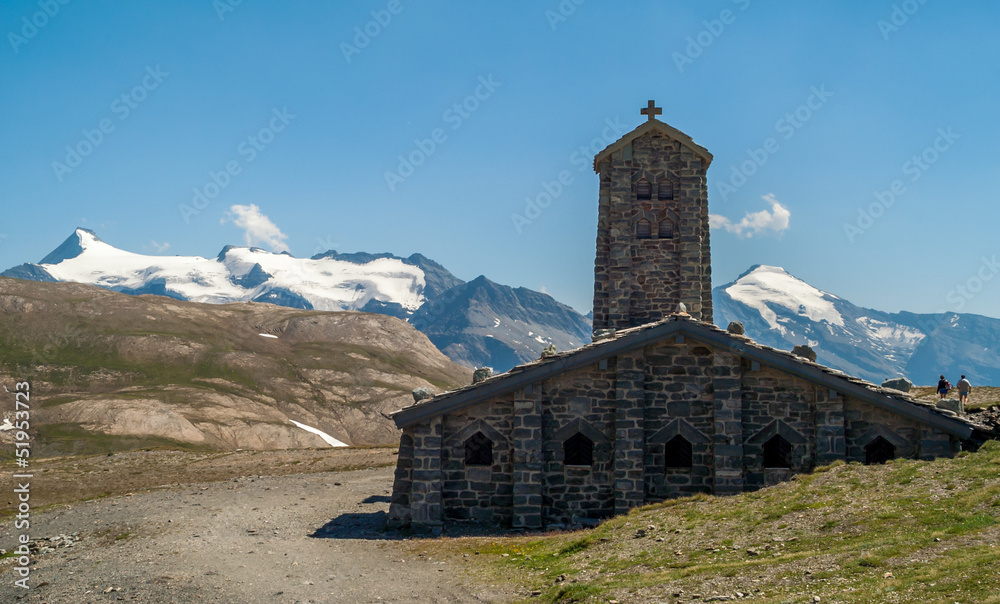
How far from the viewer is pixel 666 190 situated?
2897 centimetres

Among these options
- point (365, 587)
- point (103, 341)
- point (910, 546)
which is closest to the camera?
point (910, 546)

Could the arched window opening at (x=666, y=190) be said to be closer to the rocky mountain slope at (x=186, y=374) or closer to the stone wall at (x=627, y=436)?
the stone wall at (x=627, y=436)

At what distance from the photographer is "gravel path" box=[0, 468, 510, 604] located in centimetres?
1477

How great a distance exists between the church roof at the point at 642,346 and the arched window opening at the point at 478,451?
1137 mm


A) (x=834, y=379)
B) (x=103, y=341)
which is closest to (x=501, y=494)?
(x=834, y=379)

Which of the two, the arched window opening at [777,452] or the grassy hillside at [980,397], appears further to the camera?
the grassy hillside at [980,397]

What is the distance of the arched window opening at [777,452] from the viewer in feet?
69.0

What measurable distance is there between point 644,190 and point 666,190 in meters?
0.89

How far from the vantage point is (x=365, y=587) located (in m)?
15.0

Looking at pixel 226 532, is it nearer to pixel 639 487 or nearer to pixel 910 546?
pixel 639 487

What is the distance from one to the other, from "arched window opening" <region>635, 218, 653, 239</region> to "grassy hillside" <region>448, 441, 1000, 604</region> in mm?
12535

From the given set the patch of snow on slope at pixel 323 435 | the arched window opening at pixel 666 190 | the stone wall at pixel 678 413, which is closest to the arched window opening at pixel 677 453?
the stone wall at pixel 678 413

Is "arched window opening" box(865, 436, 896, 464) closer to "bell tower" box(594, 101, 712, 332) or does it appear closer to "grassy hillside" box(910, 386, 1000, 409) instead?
"grassy hillside" box(910, 386, 1000, 409)

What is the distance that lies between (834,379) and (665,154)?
12262 mm
